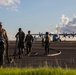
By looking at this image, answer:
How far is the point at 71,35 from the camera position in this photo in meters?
177

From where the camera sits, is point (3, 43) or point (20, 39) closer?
point (3, 43)

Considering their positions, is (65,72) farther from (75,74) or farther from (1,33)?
(1,33)

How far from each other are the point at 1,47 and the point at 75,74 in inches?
155

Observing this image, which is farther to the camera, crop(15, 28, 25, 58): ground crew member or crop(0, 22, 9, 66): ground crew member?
crop(15, 28, 25, 58): ground crew member

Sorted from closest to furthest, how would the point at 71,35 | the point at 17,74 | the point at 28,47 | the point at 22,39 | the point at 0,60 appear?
the point at 17,74, the point at 0,60, the point at 22,39, the point at 28,47, the point at 71,35

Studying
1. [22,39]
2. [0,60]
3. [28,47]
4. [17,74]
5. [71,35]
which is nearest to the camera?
[17,74]

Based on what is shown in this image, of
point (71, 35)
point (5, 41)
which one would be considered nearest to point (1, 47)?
point (5, 41)

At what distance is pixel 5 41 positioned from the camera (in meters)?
16.2

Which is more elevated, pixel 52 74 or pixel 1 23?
pixel 1 23

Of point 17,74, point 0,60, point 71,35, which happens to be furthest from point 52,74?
point 71,35

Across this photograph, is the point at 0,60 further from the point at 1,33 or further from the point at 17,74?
the point at 17,74

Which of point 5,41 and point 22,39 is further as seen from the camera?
point 22,39

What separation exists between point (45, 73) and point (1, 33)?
3.39m

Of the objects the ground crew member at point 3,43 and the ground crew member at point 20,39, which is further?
the ground crew member at point 20,39
